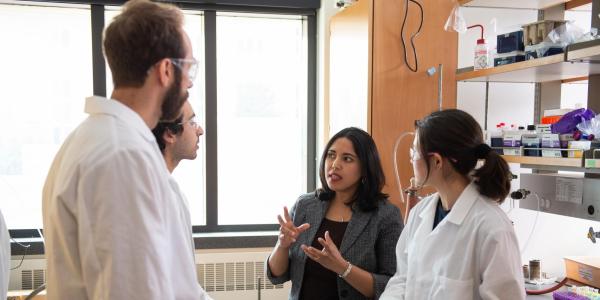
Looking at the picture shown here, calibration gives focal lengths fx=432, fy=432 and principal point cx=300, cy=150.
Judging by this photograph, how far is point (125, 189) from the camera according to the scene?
2.71 feet

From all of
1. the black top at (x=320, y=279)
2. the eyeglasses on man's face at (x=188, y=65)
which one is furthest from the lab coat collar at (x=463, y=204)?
the eyeglasses on man's face at (x=188, y=65)

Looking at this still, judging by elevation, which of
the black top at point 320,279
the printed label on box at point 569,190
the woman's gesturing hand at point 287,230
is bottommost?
the black top at point 320,279

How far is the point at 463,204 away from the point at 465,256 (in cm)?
16

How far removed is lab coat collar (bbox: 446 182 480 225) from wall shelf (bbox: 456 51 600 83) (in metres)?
0.58

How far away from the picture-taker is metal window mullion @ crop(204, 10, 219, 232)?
315cm

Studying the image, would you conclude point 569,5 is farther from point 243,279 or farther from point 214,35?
point 243,279

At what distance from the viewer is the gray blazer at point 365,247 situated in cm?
162

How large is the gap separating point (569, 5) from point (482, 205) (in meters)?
1.29

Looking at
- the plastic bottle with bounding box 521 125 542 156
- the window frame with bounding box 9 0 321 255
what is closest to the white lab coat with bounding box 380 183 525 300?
the plastic bottle with bounding box 521 125 542 156

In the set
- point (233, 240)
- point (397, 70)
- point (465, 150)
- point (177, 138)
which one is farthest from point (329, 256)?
point (233, 240)

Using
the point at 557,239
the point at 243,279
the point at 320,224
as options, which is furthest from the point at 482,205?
the point at 243,279

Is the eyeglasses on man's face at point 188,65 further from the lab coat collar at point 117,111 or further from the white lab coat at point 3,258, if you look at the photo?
the white lab coat at point 3,258

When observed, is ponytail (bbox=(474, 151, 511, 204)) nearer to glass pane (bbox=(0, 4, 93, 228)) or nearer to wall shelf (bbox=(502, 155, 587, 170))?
wall shelf (bbox=(502, 155, 587, 170))

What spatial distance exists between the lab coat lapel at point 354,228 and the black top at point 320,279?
0.11 ft
